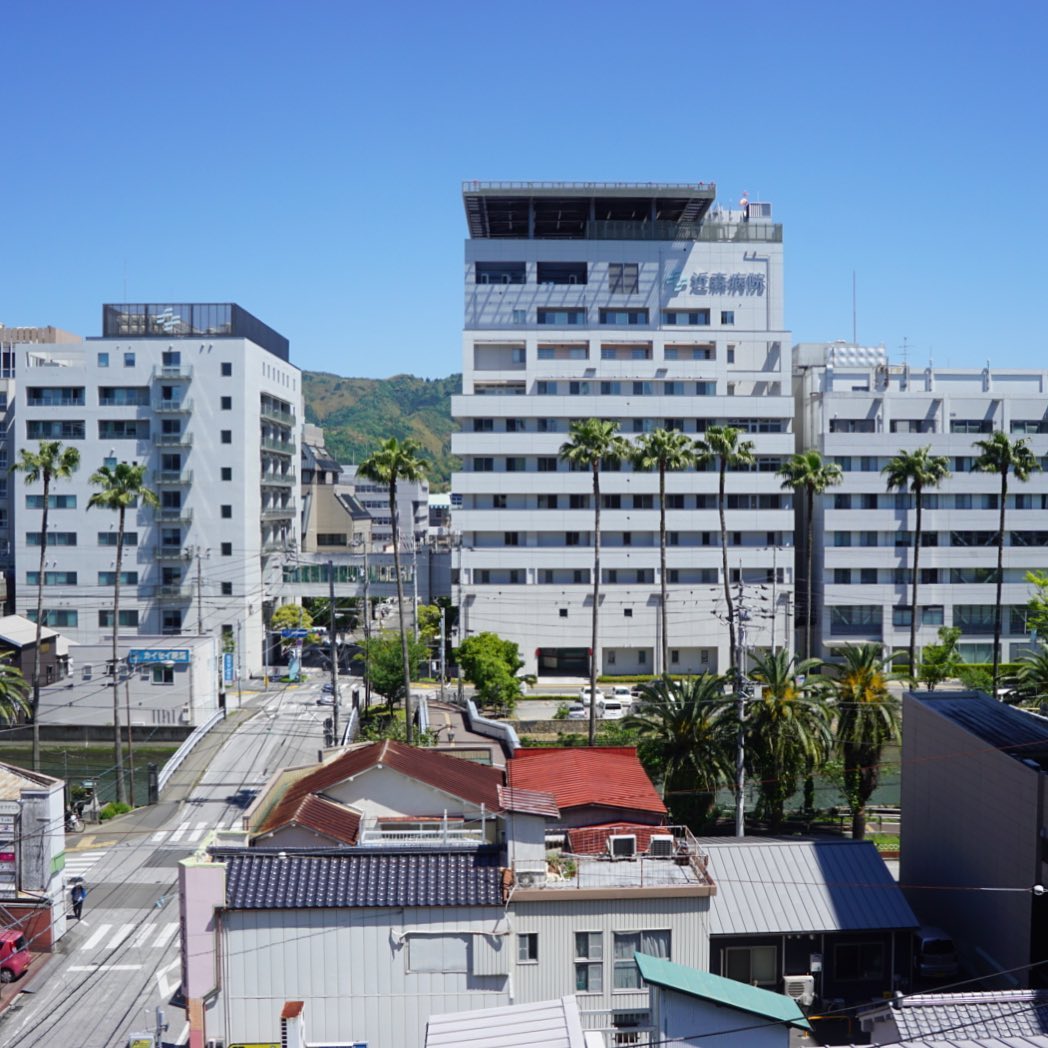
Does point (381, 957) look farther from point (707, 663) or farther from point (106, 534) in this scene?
point (106, 534)

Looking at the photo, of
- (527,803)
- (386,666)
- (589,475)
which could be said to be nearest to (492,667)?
(386,666)

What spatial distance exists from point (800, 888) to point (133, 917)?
20.3 meters

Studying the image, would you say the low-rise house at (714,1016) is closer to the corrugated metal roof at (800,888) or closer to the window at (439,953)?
the window at (439,953)

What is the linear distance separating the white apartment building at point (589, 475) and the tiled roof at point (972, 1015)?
52144 millimetres

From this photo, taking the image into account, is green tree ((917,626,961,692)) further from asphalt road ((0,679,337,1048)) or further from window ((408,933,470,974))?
window ((408,933,470,974))

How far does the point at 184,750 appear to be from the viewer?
184 ft

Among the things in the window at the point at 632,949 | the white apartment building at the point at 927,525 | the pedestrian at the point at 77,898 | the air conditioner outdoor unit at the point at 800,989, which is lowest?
the pedestrian at the point at 77,898

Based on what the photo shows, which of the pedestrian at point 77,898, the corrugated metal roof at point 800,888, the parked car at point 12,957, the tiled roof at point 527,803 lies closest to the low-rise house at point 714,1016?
the tiled roof at point 527,803

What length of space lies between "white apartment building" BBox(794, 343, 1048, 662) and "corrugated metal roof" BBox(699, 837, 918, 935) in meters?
47.3

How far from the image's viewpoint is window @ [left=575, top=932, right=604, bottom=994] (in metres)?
21.4

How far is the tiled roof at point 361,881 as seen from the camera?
20.9m

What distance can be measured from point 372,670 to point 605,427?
17.8 metres

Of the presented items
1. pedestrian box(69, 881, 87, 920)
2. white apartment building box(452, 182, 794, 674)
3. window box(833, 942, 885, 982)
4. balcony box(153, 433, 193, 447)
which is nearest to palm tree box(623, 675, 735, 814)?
window box(833, 942, 885, 982)

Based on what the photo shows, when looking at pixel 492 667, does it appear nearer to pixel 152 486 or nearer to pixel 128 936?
pixel 152 486
